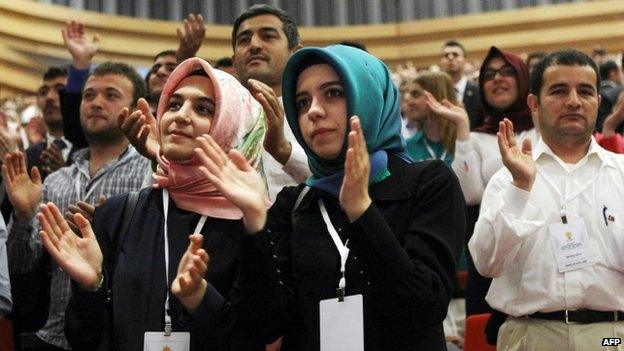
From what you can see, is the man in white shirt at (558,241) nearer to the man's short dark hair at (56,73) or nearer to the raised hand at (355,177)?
the raised hand at (355,177)

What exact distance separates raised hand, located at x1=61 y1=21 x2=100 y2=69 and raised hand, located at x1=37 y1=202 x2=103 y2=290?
1934 mm

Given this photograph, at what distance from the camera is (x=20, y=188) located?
306cm

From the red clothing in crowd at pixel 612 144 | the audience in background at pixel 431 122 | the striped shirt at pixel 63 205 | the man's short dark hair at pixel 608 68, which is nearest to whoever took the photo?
the striped shirt at pixel 63 205

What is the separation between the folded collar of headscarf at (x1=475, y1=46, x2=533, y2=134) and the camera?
3.80 m

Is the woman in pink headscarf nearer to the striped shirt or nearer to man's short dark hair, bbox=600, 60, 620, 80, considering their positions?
the striped shirt

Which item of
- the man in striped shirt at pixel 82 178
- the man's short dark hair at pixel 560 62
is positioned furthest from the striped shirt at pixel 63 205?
the man's short dark hair at pixel 560 62

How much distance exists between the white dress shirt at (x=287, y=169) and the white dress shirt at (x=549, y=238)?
0.52m

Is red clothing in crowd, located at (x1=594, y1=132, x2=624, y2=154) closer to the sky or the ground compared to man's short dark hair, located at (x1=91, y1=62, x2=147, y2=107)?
closer to the ground

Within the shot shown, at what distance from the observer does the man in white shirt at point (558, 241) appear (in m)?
2.42

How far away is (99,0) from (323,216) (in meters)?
9.85

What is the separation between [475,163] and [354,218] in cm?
196

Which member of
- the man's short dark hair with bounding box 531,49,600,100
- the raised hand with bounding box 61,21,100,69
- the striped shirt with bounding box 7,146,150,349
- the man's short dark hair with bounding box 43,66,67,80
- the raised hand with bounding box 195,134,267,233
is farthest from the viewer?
the man's short dark hair with bounding box 43,66,67,80

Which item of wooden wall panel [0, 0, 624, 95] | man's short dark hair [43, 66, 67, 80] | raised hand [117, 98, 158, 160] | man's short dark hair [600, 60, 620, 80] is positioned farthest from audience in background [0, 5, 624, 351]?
wooden wall panel [0, 0, 624, 95]

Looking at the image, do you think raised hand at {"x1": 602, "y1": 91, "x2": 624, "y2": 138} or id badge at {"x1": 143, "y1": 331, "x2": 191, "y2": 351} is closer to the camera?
id badge at {"x1": 143, "y1": 331, "x2": 191, "y2": 351}
